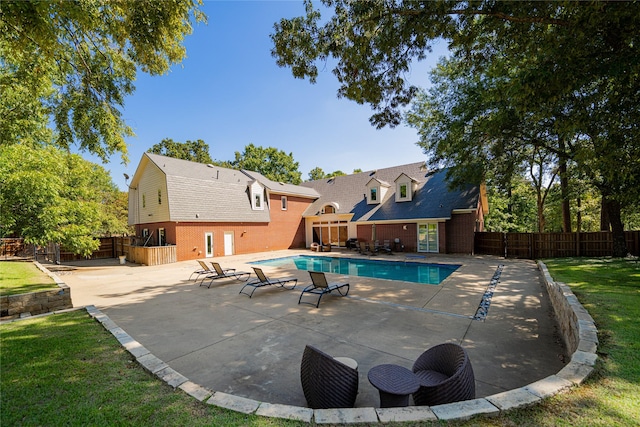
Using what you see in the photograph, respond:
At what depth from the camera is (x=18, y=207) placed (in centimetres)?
1159

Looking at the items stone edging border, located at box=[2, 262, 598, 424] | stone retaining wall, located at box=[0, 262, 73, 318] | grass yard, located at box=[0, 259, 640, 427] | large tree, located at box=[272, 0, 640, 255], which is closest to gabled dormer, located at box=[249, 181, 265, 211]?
stone retaining wall, located at box=[0, 262, 73, 318]

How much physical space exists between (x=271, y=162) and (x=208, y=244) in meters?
26.6

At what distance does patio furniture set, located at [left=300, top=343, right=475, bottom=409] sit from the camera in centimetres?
262

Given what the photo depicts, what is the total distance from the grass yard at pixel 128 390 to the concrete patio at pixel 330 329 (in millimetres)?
801

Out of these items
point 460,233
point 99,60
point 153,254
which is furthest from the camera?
point 460,233

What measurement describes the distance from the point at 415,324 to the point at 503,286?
5.25 meters

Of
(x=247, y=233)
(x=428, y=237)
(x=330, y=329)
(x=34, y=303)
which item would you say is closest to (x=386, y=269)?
(x=428, y=237)

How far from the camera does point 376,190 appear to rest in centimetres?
2281

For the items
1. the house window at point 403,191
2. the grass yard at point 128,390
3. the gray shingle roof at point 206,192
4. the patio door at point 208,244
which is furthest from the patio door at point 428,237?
the patio door at point 208,244

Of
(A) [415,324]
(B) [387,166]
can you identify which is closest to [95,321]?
(A) [415,324]

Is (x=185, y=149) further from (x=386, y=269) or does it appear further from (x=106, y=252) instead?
(x=386, y=269)

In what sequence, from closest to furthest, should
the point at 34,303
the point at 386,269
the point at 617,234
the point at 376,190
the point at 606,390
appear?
the point at 606,390 < the point at 34,303 < the point at 617,234 < the point at 386,269 < the point at 376,190

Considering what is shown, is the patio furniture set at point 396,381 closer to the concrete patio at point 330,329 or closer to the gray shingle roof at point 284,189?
the concrete patio at point 330,329

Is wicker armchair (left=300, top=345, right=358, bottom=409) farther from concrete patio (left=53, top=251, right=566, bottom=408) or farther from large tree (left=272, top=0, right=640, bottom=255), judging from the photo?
large tree (left=272, top=0, right=640, bottom=255)
